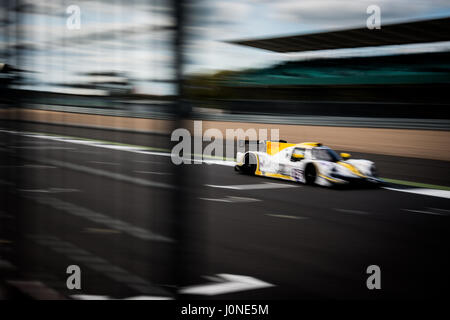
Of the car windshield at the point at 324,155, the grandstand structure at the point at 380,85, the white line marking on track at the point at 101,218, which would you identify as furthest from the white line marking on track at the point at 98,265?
the grandstand structure at the point at 380,85

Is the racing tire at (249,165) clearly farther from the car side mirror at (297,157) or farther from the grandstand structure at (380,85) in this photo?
the grandstand structure at (380,85)

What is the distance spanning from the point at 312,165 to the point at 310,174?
18cm

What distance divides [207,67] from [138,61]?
440 mm

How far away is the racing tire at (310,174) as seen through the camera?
929 cm

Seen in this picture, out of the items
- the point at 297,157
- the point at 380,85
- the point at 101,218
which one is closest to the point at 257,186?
the point at 297,157

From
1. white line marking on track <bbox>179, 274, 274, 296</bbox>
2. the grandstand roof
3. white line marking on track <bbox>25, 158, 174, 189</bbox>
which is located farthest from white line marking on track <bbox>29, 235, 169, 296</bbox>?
the grandstand roof

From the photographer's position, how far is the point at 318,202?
7.74 meters

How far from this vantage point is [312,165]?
9320mm

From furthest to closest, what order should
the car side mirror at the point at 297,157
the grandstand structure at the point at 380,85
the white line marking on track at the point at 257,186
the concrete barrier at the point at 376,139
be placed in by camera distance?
the concrete barrier at the point at 376,139 < the grandstand structure at the point at 380,85 < the car side mirror at the point at 297,157 < the white line marking on track at the point at 257,186

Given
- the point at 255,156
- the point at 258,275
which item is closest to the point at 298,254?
the point at 258,275

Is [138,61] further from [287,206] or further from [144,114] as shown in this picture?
[287,206]

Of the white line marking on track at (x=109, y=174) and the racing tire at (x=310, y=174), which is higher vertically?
the white line marking on track at (x=109, y=174)

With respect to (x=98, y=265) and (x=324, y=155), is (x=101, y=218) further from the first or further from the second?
(x=324, y=155)

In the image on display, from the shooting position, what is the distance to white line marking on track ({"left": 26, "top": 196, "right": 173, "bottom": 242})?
2510mm
